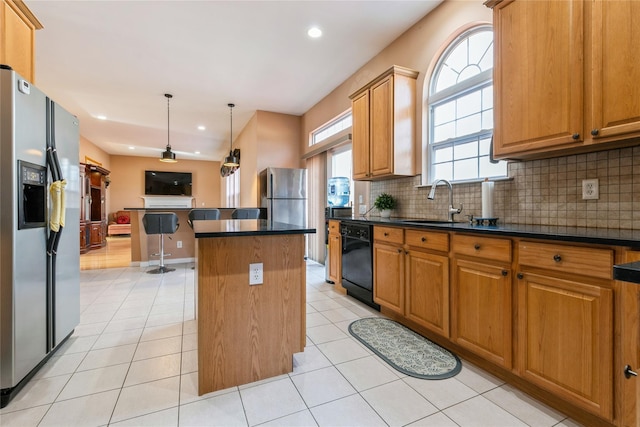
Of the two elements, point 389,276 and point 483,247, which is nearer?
point 483,247

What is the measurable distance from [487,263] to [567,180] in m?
0.79

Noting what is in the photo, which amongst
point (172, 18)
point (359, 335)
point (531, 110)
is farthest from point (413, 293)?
point (172, 18)

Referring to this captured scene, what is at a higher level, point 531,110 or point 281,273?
point 531,110

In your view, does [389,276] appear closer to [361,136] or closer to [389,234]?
[389,234]

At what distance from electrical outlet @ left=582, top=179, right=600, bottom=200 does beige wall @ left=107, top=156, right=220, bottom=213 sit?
1186 cm

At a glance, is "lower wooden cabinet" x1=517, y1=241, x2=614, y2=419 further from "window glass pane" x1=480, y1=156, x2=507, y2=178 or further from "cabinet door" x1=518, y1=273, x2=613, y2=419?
"window glass pane" x1=480, y1=156, x2=507, y2=178

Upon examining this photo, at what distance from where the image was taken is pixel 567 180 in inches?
73.8

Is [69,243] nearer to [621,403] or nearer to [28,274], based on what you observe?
[28,274]

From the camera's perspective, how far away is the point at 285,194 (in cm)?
532

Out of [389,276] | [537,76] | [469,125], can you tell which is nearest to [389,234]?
[389,276]

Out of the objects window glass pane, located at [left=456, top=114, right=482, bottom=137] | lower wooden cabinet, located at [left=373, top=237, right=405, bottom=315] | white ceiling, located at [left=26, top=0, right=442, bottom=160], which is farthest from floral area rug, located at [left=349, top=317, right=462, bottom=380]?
white ceiling, located at [left=26, top=0, right=442, bottom=160]

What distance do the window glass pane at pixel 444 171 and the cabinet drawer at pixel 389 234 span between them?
0.85 metres

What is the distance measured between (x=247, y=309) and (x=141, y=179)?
1174 cm

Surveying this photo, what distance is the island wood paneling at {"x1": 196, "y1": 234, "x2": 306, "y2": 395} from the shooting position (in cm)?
162
